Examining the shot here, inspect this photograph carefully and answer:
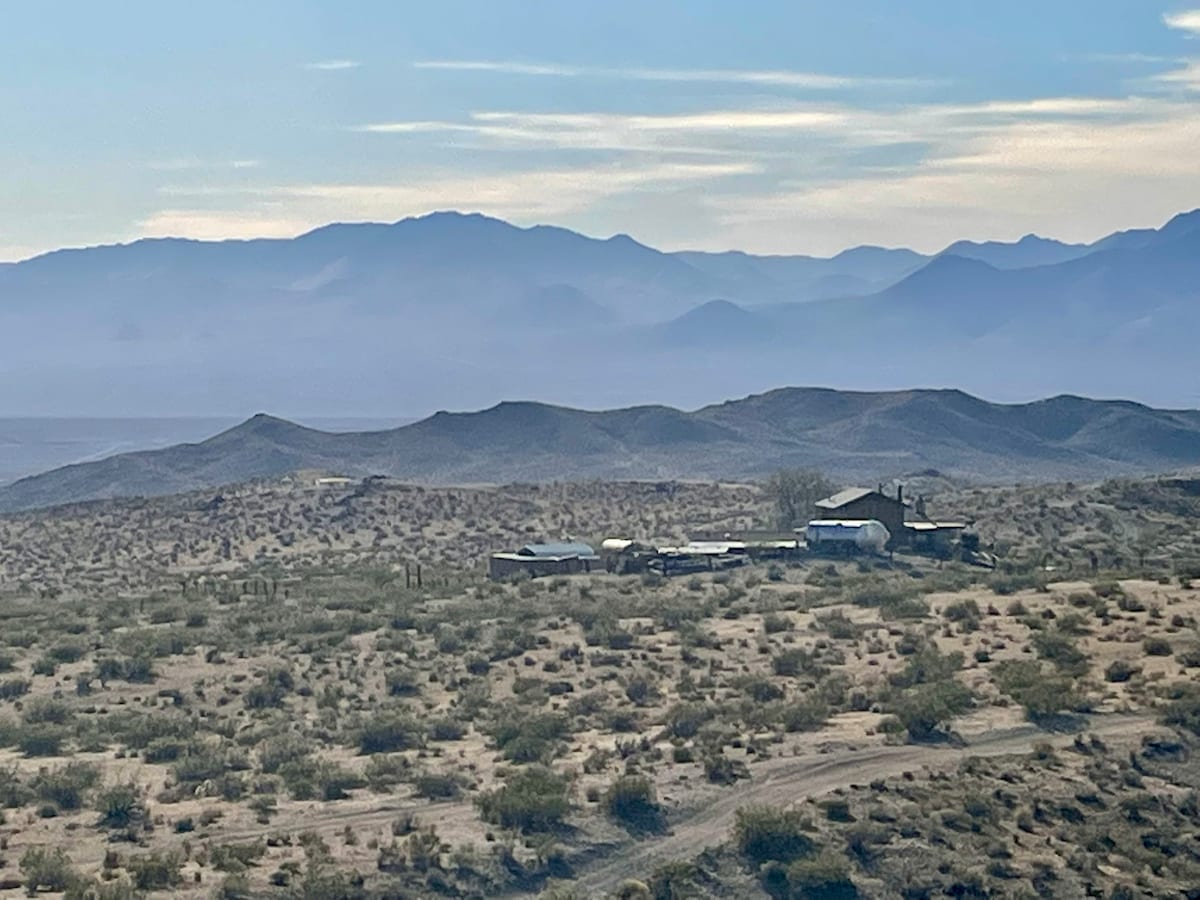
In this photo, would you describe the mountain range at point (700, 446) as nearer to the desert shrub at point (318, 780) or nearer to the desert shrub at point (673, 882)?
the desert shrub at point (318, 780)

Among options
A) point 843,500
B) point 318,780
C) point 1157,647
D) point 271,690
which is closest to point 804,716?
point 318,780

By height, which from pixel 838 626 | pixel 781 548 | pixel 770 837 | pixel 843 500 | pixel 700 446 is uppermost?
pixel 843 500

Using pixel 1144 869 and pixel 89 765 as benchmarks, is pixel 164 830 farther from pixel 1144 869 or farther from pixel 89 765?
pixel 1144 869

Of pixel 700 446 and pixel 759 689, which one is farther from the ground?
pixel 700 446

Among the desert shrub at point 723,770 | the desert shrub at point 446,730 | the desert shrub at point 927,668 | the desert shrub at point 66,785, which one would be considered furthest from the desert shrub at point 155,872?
the desert shrub at point 927,668

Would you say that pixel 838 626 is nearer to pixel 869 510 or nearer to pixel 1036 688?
pixel 1036 688

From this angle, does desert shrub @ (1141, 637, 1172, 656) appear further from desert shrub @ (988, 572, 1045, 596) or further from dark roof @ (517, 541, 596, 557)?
dark roof @ (517, 541, 596, 557)
